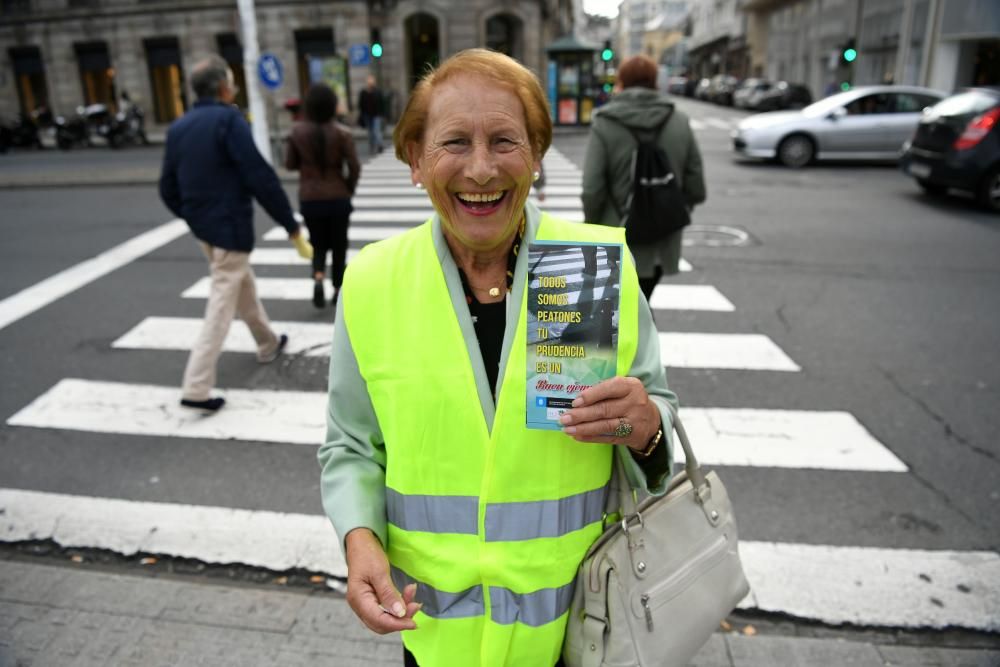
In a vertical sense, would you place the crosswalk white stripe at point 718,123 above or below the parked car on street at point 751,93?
below

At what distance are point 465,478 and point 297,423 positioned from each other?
349cm

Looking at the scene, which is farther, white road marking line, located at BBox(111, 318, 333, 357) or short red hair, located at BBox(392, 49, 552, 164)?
white road marking line, located at BBox(111, 318, 333, 357)

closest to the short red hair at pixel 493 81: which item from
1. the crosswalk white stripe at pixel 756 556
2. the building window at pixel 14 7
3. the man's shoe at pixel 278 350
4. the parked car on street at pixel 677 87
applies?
the crosswalk white stripe at pixel 756 556

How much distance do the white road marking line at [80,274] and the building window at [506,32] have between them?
20795mm

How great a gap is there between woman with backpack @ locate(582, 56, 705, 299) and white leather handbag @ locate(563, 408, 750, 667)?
308 centimetres

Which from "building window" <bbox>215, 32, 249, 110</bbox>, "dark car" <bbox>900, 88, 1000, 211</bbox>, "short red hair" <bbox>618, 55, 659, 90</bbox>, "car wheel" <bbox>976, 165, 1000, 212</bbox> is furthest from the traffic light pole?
"building window" <bbox>215, 32, 249, 110</bbox>

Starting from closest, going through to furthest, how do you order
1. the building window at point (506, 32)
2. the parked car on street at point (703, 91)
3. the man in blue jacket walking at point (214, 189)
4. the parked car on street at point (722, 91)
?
the man in blue jacket walking at point (214, 189)
the building window at point (506, 32)
the parked car on street at point (722, 91)
the parked car on street at point (703, 91)

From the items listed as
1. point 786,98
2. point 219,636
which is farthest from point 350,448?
point 786,98

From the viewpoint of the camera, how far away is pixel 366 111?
18.7 metres

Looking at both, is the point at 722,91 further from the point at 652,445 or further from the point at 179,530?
the point at 652,445

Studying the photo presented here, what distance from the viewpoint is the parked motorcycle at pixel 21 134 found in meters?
23.7

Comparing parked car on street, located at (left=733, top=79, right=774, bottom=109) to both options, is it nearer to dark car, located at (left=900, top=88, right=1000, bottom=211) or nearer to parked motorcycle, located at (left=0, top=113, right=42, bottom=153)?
dark car, located at (left=900, top=88, right=1000, bottom=211)

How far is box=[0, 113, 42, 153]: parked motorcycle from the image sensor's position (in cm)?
2369

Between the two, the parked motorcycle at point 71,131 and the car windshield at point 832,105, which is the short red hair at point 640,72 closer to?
the car windshield at point 832,105
